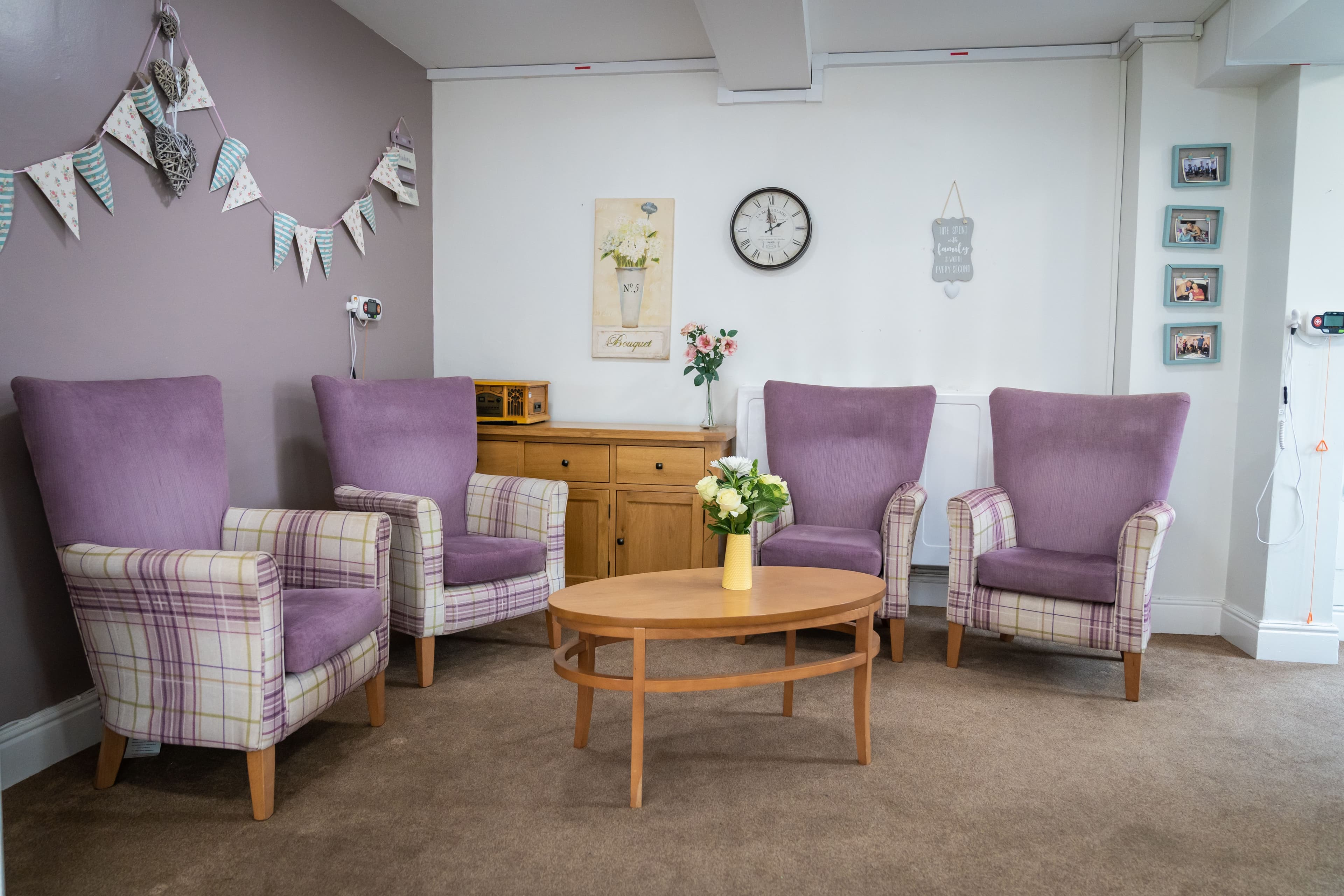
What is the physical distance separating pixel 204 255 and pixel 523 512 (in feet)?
4.62

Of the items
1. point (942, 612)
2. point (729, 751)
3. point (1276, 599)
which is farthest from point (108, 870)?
point (1276, 599)

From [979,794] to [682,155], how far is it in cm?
318

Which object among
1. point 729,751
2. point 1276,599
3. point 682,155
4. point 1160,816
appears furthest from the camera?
point 682,155

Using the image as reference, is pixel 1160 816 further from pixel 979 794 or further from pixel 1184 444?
pixel 1184 444

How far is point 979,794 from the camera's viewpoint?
2262 mm

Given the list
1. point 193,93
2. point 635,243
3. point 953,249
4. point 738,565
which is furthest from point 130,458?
point 953,249

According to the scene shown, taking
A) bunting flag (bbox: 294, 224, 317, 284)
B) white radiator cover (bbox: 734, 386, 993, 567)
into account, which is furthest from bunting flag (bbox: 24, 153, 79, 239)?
white radiator cover (bbox: 734, 386, 993, 567)

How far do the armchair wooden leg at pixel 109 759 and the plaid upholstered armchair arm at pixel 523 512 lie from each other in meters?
1.47

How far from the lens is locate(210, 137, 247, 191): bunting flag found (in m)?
2.97

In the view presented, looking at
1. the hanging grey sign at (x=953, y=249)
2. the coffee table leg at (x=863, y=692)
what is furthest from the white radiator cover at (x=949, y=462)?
the coffee table leg at (x=863, y=692)

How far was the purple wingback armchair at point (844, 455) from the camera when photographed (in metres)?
3.65

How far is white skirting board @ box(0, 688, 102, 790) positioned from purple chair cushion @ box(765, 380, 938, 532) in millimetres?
2538

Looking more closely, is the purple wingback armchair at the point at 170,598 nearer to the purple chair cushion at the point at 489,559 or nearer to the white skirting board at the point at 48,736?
the white skirting board at the point at 48,736

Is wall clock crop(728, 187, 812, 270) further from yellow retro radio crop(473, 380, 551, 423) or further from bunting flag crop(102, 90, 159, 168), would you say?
bunting flag crop(102, 90, 159, 168)
